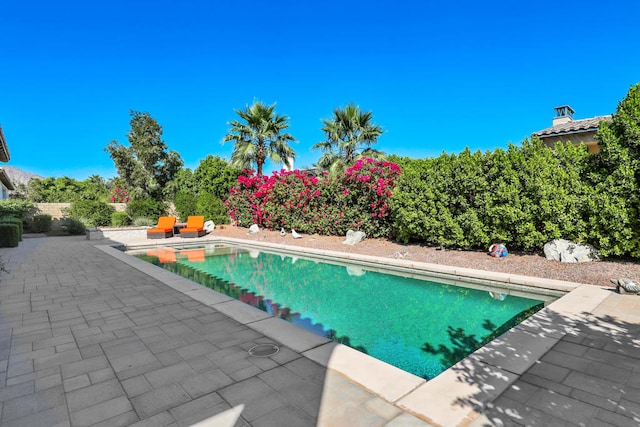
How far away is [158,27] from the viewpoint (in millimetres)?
16078

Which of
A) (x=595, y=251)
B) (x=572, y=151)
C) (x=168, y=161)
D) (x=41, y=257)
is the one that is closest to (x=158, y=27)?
(x=168, y=161)

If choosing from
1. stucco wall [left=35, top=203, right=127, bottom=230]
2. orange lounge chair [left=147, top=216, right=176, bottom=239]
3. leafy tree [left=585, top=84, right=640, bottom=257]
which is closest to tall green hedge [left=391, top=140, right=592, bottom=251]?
leafy tree [left=585, top=84, right=640, bottom=257]

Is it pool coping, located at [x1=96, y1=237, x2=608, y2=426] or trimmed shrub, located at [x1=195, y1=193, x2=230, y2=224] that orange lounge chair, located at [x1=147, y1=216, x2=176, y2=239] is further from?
pool coping, located at [x1=96, y1=237, x2=608, y2=426]

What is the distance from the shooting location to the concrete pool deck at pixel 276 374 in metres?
2.11

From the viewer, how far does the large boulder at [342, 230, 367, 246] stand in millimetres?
11016

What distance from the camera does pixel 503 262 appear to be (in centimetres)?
724

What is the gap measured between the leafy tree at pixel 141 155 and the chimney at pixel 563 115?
21.1 meters

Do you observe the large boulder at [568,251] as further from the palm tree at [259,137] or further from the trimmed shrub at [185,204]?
the trimmed shrub at [185,204]

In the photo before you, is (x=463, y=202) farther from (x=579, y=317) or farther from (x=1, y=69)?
(x=1, y=69)

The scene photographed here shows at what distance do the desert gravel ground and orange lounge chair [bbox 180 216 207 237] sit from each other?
16.9 feet

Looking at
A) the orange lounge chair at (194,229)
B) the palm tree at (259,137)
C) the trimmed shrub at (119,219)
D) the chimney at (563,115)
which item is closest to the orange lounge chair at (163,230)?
the orange lounge chair at (194,229)

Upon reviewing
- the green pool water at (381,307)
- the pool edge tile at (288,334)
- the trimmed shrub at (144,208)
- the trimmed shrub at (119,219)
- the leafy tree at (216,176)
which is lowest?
the green pool water at (381,307)

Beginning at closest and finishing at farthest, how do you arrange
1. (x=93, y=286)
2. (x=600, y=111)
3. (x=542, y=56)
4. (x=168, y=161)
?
(x=93, y=286) → (x=600, y=111) → (x=542, y=56) → (x=168, y=161)

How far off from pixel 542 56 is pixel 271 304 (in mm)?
17126
